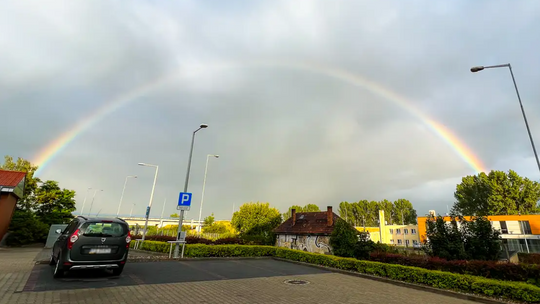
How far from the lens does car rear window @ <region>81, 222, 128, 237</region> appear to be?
8.18 metres

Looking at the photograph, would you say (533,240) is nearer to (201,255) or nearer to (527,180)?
(527,180)

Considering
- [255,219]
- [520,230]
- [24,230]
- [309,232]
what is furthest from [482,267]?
[520,230]

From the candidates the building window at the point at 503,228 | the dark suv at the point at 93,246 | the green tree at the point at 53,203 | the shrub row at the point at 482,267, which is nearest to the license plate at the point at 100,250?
the dark suv at the point at 93,246

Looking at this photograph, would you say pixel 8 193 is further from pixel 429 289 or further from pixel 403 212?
pixel 403 212

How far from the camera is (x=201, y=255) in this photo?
17.0 metres

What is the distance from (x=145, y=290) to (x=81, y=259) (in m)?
2.42

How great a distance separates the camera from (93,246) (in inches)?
320

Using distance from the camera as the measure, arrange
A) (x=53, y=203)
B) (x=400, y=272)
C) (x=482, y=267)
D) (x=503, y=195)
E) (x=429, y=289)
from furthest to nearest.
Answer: (x=503, y=195), (x=53, y=203), (x=400, y=272), (x=429, y=289), (x=482, y=267)

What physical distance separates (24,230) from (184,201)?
62.1 feet

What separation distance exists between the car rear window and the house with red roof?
2145cm

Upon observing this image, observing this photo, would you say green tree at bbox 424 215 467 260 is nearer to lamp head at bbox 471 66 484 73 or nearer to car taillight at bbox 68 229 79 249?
lamp head at bbox 471 66 484 73

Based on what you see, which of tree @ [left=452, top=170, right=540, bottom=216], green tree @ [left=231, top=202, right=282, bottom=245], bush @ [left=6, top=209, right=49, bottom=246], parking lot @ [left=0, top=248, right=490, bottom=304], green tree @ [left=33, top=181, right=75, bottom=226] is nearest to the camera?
parking lot @ [left=0, top=248, right=490, bottom=304]

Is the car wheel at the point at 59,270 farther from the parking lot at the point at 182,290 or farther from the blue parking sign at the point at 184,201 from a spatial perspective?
the blue parking sign at the point at 184,201

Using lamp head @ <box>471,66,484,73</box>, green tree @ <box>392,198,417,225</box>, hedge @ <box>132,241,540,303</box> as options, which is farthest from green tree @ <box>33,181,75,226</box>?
green tree @ <box>392,198,417,225</box>
